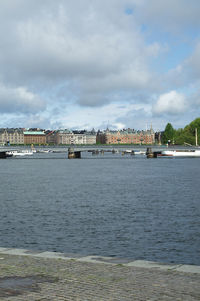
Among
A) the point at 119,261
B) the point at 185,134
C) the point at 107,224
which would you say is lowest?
the point at 107,224

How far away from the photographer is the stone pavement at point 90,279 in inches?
293

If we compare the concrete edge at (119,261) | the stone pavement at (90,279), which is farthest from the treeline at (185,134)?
the stone pavement at (90,279)

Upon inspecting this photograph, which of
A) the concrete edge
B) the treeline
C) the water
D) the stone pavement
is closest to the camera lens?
the stone pavement

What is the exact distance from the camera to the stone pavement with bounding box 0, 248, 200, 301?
24.5 feet

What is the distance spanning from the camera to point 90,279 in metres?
8.40

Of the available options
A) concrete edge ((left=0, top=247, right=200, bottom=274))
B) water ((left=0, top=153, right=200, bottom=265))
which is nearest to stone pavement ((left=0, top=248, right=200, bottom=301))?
concrete edge ((left=0, top=247, right=200, bottom=274))

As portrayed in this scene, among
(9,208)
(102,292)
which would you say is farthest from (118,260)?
(9,208)

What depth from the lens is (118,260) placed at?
9930mm

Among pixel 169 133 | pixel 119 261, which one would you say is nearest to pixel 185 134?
pixel 169 133

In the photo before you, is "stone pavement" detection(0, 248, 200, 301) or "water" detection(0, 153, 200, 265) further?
"water" detection(0, 153, 200, 265)

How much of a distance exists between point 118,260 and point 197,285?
2.43 meters

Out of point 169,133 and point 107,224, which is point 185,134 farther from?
point 107,224

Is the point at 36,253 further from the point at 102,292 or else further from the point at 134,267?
the point at 102,292

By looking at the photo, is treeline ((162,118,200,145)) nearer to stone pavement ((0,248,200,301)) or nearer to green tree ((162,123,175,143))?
green tree ((162,123,175,143))
